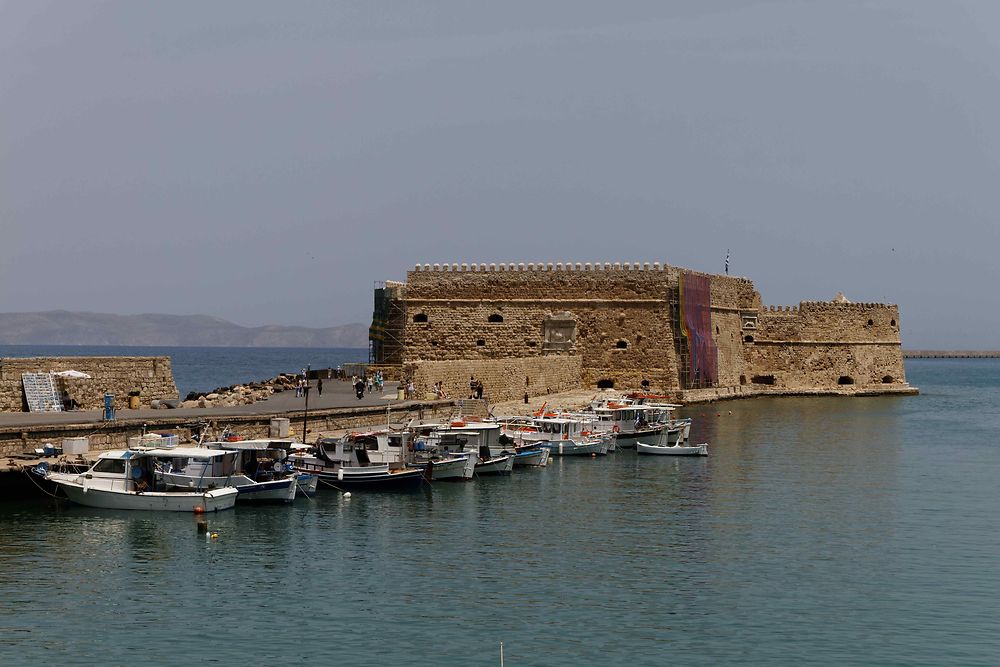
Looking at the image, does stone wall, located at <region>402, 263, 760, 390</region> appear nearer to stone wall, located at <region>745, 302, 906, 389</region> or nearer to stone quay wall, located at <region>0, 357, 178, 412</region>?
stone wall, located at <region>745, 302, 906, 389</region>

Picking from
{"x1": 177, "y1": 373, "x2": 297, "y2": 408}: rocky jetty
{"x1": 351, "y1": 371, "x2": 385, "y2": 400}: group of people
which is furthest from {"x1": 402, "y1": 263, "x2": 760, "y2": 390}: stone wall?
{"x1": 177, "y1": 373, "x2": 297, "y2": 408}: rocky jetty

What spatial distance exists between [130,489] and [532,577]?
932 cm

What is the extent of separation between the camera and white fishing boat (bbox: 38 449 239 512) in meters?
26.8

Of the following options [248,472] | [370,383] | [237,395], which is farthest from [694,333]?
[248,472]

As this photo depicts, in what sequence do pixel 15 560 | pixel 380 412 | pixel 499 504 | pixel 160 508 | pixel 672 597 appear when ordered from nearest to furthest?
pixel 672 597
pixel 15 560
pixel 160 508
pixel 499 504
pixel 380 412

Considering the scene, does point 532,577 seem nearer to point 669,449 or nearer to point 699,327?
point 669,449

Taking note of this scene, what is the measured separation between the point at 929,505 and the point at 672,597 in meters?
11.8

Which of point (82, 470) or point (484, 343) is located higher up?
point (484, 343)

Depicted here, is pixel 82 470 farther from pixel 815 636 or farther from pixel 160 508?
pixel 815 636

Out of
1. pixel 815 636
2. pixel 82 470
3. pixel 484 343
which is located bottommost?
pixel 815 636

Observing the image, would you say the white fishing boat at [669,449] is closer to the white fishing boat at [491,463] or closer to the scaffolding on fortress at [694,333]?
the white fishing boat at [491,463]

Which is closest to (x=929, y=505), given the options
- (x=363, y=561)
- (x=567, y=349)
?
(x=363, y=561)

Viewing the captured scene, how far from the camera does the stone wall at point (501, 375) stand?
4397 cm

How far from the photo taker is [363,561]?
2300 centimetres
